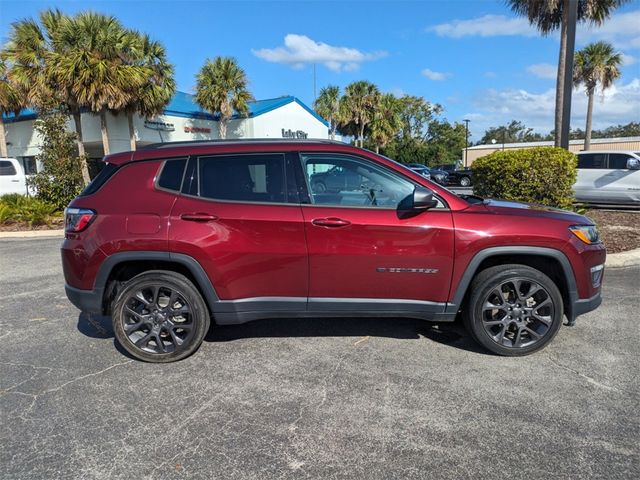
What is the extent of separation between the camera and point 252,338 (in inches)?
163

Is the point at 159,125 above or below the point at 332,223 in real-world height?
above

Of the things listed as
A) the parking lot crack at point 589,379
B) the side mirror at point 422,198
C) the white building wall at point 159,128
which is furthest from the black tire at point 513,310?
the white building wall at point 159,128

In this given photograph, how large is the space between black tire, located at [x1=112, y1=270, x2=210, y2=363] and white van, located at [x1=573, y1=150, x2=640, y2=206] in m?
12.1

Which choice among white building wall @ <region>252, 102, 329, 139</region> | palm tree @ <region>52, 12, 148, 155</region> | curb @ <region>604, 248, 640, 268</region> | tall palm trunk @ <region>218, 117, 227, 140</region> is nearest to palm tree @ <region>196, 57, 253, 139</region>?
tall palm trunk @ <region>218, 117, 227, 140</region>

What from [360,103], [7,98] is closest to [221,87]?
[7,98]

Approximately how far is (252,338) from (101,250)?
1.53 metres

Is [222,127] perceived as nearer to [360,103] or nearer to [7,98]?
[7,98]

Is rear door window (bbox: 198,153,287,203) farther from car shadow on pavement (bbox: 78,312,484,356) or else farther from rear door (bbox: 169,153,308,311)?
car shadow on pavement (bbox: 78,312,484,356)

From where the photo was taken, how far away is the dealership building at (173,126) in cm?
2264

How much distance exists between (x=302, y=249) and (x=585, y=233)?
7.49 ft

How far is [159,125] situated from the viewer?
23.2m

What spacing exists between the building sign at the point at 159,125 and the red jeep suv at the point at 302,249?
827 inches

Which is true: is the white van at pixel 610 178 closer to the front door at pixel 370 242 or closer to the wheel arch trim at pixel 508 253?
the wheel arch trim at pixel 508 253

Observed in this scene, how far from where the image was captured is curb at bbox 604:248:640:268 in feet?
21.6
